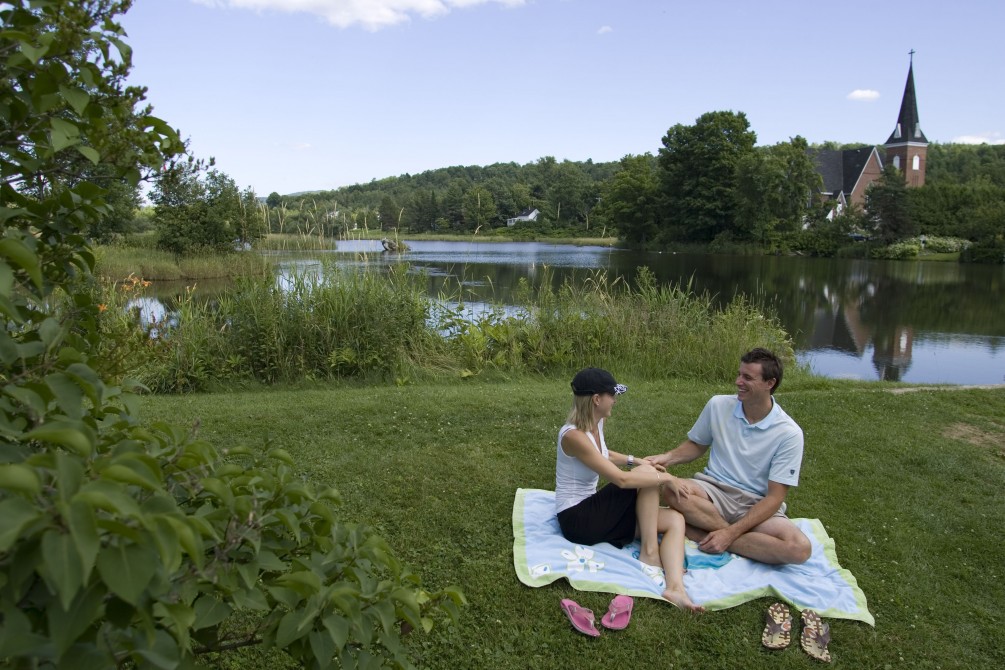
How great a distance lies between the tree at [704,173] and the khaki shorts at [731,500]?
47592 mm

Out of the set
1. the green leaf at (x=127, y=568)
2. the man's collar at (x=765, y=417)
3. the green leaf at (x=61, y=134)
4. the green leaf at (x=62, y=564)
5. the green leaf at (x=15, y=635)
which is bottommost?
the man's collar at (x=765, y=417)

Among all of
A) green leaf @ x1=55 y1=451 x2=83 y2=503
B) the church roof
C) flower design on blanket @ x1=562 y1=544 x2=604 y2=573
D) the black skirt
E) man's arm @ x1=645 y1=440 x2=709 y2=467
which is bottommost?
flower design on blanket @ x1=562 y1=544 x2=604 y2=573

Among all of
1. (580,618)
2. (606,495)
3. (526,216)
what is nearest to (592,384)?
(606,495)

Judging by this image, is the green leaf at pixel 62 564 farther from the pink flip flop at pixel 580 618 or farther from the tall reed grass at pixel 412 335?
the tall reed grass at pixel 412 335

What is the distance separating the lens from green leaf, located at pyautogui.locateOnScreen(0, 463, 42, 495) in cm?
73

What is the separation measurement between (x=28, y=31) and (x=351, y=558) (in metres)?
1.10

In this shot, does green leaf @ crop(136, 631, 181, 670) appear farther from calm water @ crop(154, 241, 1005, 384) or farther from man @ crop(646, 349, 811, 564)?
calm water @ crop(154, 241, 1005, 384)

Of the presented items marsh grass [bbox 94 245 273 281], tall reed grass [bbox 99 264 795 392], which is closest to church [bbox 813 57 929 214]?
marsh grass [bbox 94 245 273 281]

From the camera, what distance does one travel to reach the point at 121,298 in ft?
27.0

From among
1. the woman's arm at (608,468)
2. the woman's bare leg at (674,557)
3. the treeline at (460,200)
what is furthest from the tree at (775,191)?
the woman's arm at (608,468)

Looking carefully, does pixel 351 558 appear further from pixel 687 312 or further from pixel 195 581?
pixel 687 312

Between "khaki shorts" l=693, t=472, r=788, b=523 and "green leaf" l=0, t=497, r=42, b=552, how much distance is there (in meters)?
3.73

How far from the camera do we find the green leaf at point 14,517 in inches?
27.8

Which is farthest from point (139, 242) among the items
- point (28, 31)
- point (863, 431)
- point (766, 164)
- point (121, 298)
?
point (766, 164)
